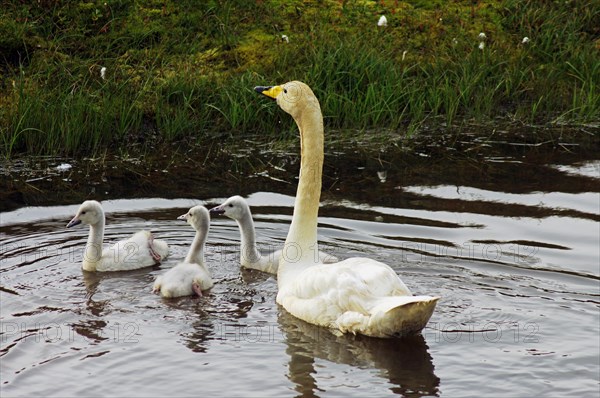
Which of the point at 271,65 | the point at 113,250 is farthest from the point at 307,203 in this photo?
the point at 271,65

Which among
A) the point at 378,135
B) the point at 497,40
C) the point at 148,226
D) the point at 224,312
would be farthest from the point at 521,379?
the point at 497,40

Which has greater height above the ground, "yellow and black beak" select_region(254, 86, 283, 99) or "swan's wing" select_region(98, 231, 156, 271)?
"yellow and black beak" select_region(254, 86, 283, 99)

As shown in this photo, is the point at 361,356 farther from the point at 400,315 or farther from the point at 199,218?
the point at 199,218

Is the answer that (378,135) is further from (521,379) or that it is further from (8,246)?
(521,379)

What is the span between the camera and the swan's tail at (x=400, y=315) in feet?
25.2

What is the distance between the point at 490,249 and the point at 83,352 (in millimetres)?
3952

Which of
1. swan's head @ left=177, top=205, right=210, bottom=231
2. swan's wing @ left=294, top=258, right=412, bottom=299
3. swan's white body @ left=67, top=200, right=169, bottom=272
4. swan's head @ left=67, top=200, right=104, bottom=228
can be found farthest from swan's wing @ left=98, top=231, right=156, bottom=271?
swan's wing @ left=294, top=258, right=412, bottom=299

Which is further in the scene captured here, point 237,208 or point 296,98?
point 237,208

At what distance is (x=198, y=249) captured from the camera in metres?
9.73

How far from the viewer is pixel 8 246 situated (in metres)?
10.1

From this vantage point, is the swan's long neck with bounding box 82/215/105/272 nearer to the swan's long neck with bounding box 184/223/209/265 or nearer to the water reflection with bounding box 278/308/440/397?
the swan's long neck with bounding box 184/223/209/265

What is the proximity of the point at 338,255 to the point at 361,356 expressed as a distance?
234 cm

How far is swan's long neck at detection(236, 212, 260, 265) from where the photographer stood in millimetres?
9984

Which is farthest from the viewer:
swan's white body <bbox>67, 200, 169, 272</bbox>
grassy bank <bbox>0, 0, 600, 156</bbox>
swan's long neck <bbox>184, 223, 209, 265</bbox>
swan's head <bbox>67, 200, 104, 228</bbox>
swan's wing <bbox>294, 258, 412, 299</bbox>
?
grassy bank <bbox>0, 0, 600, 156</bbox>
